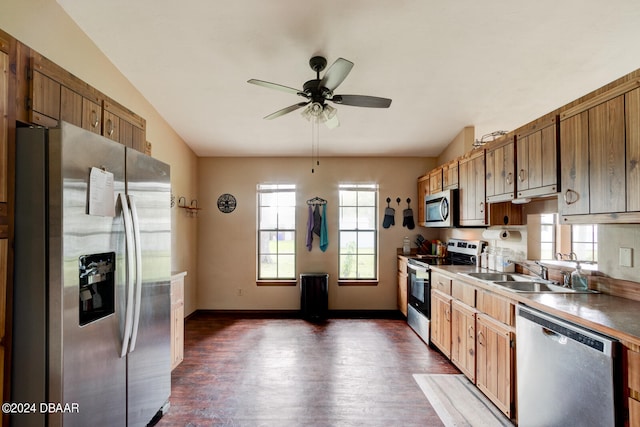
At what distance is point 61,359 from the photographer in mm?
1255

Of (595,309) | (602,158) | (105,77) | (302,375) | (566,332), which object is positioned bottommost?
(302,375)

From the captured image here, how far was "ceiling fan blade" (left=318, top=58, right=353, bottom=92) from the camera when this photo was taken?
1.84m

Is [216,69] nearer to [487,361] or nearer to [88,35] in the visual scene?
[88,35]

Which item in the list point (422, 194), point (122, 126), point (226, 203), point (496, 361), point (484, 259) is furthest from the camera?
point (226, 203)

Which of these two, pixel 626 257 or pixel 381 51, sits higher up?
pixel 381 51

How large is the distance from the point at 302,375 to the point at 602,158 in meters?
2.79

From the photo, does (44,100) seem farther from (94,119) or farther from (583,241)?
(583,241)

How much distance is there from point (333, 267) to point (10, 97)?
400cm

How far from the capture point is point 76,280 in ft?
4.35

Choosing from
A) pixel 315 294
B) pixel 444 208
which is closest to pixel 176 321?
pixel 315 294

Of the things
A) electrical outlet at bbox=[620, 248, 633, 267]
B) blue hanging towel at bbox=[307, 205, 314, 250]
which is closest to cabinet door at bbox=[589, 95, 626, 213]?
electrical outlet at bbox=[620, 248, 633, 267]

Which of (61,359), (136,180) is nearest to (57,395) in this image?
(61,359)

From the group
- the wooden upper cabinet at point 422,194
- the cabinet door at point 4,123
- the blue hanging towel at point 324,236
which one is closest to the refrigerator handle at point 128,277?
the cabinet door at point 4,123

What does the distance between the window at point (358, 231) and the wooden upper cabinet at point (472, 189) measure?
1.55 metres
